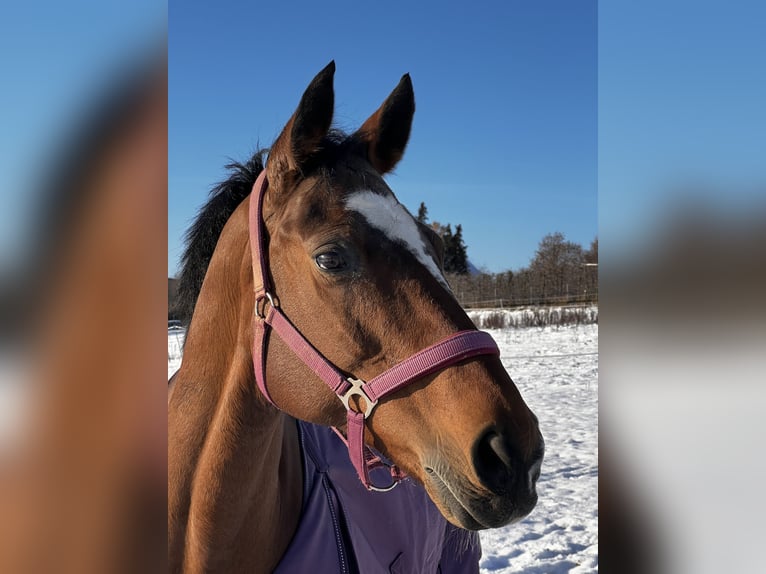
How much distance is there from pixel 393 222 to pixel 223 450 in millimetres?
896

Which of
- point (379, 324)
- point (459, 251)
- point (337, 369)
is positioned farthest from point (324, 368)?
point (459, 251)

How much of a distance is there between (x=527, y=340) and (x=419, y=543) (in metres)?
14.2

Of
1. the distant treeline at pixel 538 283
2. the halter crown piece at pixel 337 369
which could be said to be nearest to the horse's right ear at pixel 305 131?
the halter crown piece at pixel 337 369

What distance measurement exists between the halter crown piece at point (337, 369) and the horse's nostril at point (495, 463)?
223 millimetres

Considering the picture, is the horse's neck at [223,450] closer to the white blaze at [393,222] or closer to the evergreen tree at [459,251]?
the white blaze at [393,222]

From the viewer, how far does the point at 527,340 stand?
16141mm

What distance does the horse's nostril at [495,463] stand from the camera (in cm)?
133

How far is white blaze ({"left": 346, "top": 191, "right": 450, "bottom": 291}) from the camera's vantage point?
1.61 meters

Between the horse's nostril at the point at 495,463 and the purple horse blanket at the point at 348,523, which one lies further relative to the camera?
the purple horse blanket at the point at 348,523

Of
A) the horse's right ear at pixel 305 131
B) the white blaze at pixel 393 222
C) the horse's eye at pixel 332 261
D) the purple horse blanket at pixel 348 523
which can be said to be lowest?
the purple horse blanket at pixel 348 523

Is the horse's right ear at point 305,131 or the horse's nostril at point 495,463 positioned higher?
the horse's right ear at point 305,131
